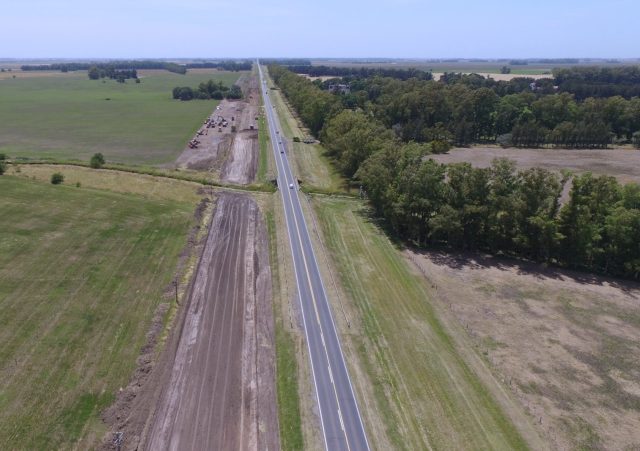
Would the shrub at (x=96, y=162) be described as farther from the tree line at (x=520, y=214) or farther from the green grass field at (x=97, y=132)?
the tree line at (x=520, y=214)

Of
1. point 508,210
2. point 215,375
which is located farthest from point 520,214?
point 215,375

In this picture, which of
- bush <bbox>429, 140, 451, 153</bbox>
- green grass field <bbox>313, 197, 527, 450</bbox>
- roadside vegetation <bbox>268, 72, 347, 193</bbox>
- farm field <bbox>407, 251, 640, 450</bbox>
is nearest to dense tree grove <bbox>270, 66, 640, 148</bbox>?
bush <bbox>429, 140, 451, 153</bbox>

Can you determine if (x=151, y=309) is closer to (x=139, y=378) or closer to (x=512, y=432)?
(x=139, y=378)

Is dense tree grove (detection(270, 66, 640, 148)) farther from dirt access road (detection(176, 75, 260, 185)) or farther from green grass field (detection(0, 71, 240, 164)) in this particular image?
green grass field (detection(0, 71, 240, 164))

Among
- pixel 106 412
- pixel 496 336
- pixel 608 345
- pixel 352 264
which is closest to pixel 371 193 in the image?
pixel 352 264

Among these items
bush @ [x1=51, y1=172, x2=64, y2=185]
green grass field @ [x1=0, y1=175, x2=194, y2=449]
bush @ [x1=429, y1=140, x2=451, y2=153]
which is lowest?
green grass field @ [x1=0, y1=175, x2=194, y2=449]

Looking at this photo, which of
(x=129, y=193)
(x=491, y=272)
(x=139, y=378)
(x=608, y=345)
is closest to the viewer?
(x=139, y=378)
